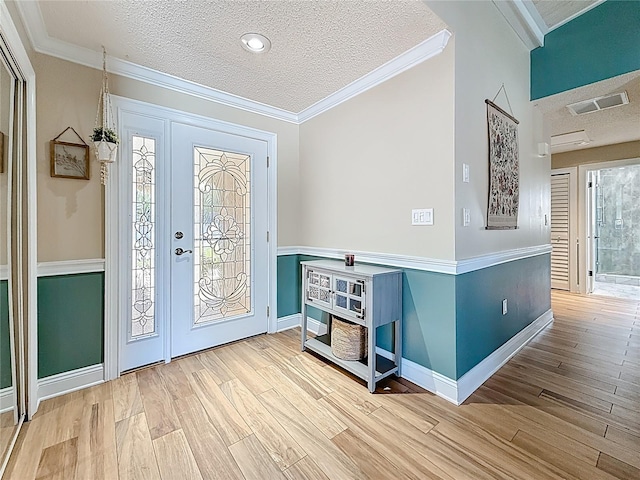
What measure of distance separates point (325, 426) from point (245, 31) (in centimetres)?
246

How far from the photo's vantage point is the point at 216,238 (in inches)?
106

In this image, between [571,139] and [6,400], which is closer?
[6,400]

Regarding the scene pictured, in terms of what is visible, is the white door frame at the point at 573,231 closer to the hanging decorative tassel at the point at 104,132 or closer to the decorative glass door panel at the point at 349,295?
the decorative glass door panel at the point at 349,295

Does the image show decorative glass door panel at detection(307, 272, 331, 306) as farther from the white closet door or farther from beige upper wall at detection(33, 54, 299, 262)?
the white closet door

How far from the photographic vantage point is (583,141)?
428cm

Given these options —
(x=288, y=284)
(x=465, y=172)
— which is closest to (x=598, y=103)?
(x=465, y=172)

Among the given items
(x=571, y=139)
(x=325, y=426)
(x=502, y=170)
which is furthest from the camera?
(x=571, y=139)

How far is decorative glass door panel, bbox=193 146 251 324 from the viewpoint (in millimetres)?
2596

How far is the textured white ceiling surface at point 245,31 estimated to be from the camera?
5.54ft

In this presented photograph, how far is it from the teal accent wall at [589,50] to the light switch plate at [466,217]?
1816 mm

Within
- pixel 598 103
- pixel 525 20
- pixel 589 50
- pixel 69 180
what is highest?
pixel 525 20

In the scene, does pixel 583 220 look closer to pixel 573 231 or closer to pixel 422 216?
pixel 573 231

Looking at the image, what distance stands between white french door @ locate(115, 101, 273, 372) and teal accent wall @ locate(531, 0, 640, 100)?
2.78m

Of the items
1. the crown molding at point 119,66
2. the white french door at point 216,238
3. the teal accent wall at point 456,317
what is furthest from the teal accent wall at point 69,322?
the teal accent wall at point 456,317
